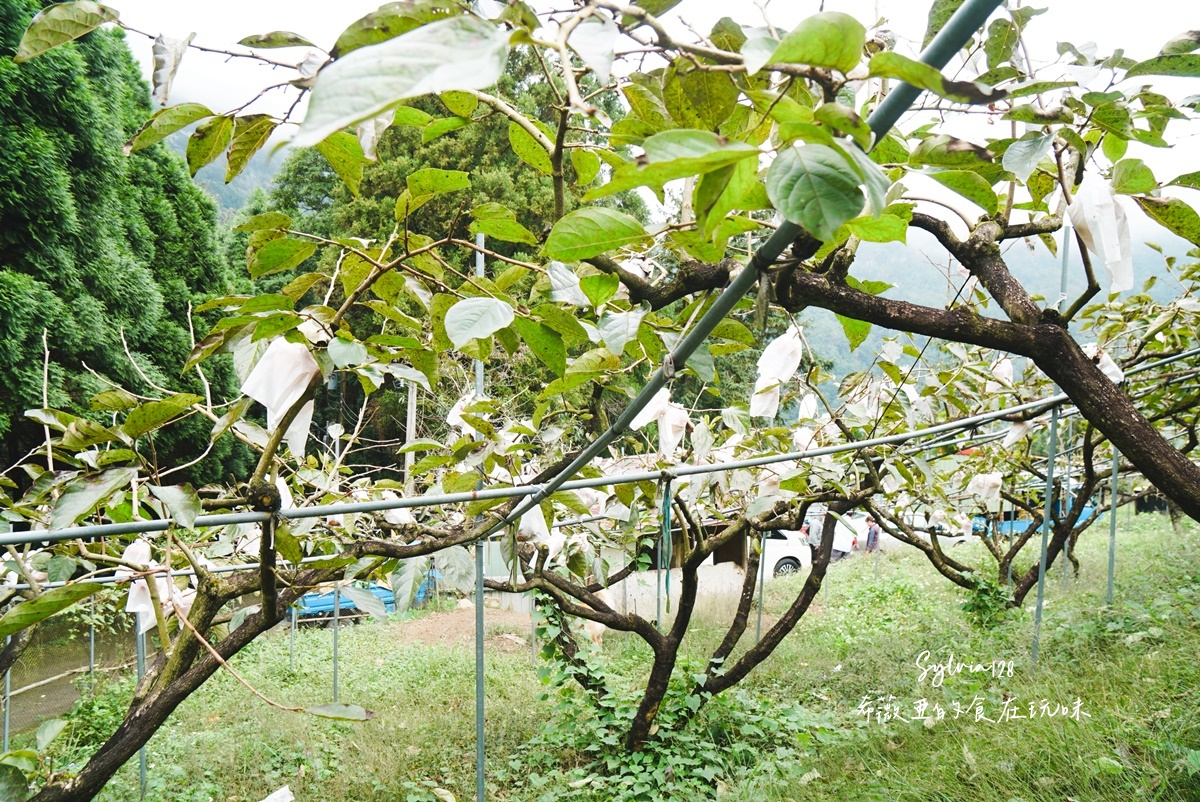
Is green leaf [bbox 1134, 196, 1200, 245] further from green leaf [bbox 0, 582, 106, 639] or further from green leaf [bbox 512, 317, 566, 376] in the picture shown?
green leaf [bbox 0, 582, 106, 639]

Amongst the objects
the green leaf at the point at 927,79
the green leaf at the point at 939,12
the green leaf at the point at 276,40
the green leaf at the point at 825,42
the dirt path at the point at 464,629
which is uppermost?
the green leaf at the point at 939,12

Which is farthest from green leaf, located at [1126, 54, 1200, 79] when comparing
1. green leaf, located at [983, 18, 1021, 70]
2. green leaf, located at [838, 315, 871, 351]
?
green leaf, located at [838, 315, 871, 351]

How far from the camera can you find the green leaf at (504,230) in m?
0.60

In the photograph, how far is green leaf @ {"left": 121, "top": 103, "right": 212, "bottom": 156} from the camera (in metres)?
0.49

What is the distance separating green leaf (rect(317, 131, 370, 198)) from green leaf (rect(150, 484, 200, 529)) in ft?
1.14

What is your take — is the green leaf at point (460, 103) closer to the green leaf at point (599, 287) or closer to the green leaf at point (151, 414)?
the green leaf at point (599, 287)

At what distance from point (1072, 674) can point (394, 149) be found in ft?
27.8

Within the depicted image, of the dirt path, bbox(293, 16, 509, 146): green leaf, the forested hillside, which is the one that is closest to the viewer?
bbox(293, 16, 509, 146): green leaf

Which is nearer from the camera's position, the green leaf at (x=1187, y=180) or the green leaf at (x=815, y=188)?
the green leaf at (x=815, y=188)

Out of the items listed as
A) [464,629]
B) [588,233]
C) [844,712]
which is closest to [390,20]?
[588,233]

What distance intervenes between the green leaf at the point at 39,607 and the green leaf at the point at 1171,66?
2.98 ft

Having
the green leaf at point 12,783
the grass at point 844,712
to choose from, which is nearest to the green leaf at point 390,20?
the green leaf at point 12,783

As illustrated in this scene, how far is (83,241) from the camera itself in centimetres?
534

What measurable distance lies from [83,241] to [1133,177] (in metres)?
6.70
